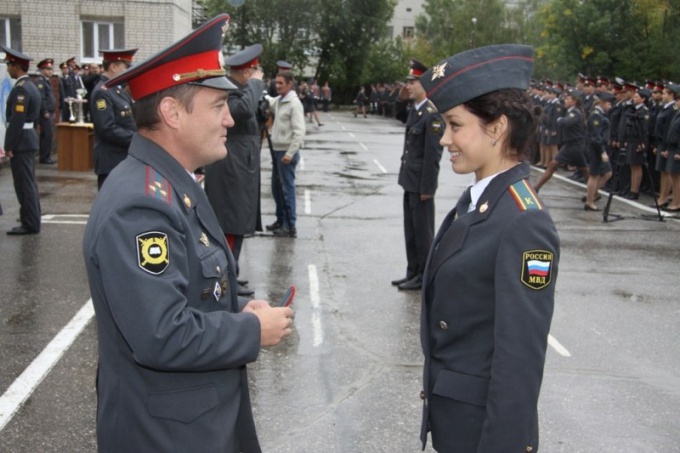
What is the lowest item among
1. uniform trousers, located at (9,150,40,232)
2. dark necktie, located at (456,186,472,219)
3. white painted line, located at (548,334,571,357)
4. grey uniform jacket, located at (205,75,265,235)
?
white painted line, located at (548,334,571,357)

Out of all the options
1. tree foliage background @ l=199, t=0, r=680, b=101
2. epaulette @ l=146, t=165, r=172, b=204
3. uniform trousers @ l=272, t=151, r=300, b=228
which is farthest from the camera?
tree foliage background @ l=199, t=0, r=680, b=101

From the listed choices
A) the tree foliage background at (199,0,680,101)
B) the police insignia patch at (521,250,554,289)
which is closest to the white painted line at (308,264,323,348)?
the police insignia patch at (521,250,554,289)

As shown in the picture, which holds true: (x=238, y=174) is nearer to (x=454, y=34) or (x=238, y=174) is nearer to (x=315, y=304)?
(x=315, y=304)

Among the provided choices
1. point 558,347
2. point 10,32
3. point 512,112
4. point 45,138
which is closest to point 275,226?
point 558,347

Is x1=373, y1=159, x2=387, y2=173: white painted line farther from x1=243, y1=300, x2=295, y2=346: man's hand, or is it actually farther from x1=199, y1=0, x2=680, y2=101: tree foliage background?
x1=243, y1=300, x2=295, y2=346: man's hand

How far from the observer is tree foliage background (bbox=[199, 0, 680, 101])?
32594mm

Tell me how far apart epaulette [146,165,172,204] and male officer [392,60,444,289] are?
228 inches

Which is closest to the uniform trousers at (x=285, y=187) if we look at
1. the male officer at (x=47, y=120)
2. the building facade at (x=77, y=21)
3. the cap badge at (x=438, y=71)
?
the cap badge at (x=438, y=71)

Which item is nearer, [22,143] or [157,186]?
[157,186]

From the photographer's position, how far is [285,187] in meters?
10.6

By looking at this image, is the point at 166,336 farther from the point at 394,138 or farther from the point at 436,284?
the point at 394,138

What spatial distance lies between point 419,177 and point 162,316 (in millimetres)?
6201

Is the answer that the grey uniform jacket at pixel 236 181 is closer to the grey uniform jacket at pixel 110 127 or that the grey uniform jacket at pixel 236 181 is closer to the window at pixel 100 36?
the grey uniform jacket at pixel 110 127

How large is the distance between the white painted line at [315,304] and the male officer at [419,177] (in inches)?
31.9
